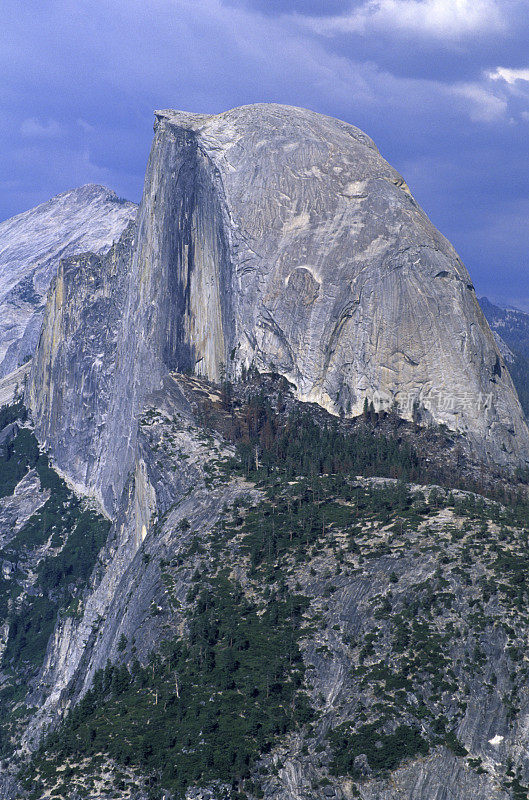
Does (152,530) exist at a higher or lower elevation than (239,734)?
higher

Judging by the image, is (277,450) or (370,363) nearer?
(277,450)

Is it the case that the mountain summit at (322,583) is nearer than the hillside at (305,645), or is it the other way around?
the hillside at (305,645)

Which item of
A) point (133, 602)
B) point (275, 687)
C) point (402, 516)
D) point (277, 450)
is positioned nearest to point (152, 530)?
point (133, 602)

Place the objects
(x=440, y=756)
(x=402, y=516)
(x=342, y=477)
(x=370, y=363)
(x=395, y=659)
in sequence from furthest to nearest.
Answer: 1. (x=370, y=363)
2. (x=342, y=477)
3. (x=402, y=516)
4. (x=395, y=659)
5. (x=440, y=756)

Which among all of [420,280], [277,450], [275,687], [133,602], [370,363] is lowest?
[275,687]

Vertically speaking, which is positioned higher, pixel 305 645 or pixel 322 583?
pixel 322 583

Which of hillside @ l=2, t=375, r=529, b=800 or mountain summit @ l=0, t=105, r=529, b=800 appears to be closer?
hillside @ l=2, t=375, r=529, b=800

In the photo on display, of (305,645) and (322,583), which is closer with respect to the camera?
(305,645)

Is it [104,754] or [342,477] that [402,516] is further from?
[104,754]

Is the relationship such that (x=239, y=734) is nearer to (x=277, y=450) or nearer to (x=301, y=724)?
(x=301, y=724)

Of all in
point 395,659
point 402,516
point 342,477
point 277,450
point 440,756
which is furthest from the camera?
point 277,450

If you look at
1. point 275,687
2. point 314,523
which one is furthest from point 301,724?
point 314,523
